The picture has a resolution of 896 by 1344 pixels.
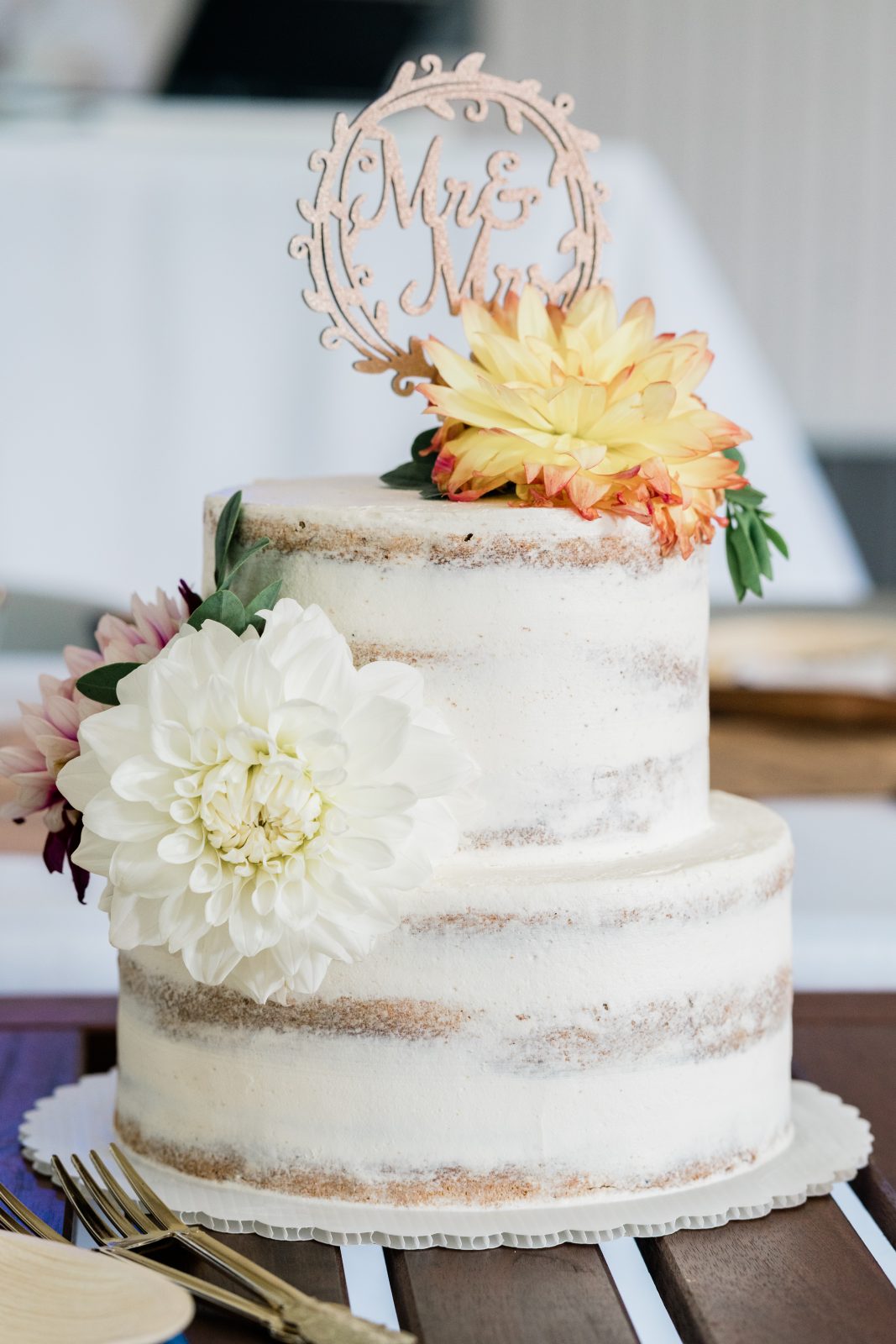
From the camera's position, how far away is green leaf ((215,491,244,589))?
2.23 feet

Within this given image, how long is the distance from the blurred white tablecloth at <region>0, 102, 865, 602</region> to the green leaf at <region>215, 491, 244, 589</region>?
1.05m

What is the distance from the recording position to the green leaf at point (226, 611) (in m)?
0.64

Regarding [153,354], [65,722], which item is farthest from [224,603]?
[153,354]

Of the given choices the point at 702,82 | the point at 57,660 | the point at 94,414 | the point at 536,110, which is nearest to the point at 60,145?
the point at 94,414

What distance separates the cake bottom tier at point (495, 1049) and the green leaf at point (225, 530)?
16 cm

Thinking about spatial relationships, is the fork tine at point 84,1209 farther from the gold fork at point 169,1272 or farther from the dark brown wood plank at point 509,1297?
the dark brown wood plank at point 509,1297

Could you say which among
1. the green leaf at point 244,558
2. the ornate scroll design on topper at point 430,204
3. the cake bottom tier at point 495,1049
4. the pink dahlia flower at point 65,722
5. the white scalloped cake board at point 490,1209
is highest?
the ornate scroll design on topper at point 430,204

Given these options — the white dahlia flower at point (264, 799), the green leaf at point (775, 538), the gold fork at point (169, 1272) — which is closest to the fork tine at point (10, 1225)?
the gold fork at point (169, 1272)

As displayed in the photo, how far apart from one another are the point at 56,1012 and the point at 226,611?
1.26ft

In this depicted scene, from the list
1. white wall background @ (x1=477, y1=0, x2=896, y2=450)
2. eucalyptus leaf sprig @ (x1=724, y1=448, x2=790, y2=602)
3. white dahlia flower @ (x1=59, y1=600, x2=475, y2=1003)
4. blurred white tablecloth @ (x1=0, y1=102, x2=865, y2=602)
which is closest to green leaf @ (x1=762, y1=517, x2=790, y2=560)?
eucalyptus leaf sprig @ (x1=724, y1=448, x2=790, y2=602)

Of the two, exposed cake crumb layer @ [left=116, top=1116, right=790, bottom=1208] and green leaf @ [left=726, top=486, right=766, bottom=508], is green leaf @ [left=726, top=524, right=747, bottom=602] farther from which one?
exposed cake crumb layer @ [left=116, top=1116, right=790, bottom=1208]

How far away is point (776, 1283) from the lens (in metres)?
0.61

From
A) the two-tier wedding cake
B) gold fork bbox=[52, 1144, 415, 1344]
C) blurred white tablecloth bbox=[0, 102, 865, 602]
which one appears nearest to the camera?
gold fork bbox=[52, 1144, 415, 1344]

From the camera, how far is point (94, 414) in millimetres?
1765
